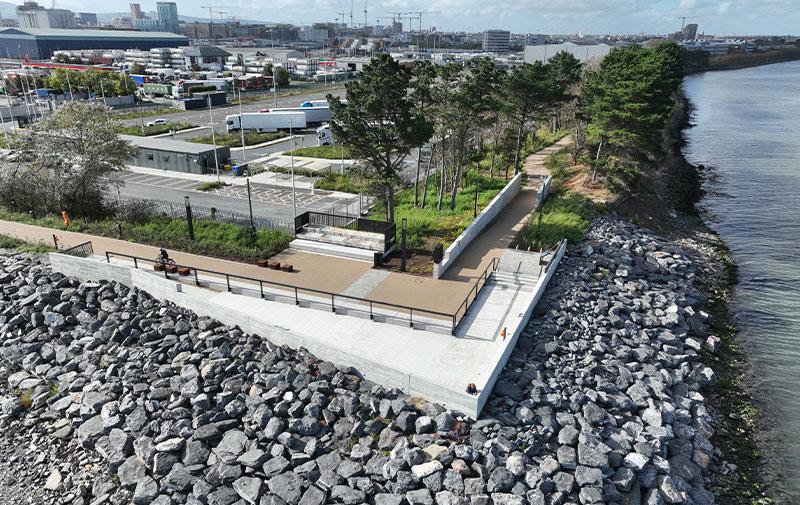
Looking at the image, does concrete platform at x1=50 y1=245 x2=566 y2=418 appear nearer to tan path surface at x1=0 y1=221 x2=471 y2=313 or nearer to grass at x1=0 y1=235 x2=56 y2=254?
tan path surface at x1=0 y1=221 x2=471 y2=313

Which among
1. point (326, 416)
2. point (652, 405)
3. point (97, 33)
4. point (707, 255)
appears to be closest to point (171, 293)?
point (326, 416)

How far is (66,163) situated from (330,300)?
17860mm

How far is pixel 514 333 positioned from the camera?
56.6ft

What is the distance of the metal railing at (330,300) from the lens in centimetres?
1770

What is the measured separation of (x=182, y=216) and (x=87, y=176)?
506cm

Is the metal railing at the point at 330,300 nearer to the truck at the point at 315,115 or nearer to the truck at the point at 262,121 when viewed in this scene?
the truck at the point at 262,121

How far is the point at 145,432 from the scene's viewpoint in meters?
14.9

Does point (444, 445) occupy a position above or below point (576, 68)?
below

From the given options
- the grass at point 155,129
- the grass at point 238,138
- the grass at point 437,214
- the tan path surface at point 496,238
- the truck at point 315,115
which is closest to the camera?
the tan path surface at point 496,238

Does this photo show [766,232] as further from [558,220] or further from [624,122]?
[558,220]

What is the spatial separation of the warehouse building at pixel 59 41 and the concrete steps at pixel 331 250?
171262 millimetres

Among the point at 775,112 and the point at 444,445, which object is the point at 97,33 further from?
the point at 444,445

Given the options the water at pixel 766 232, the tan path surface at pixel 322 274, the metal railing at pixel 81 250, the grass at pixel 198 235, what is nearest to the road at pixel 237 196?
the grass at pixel 198 235

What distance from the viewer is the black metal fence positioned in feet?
77.5
